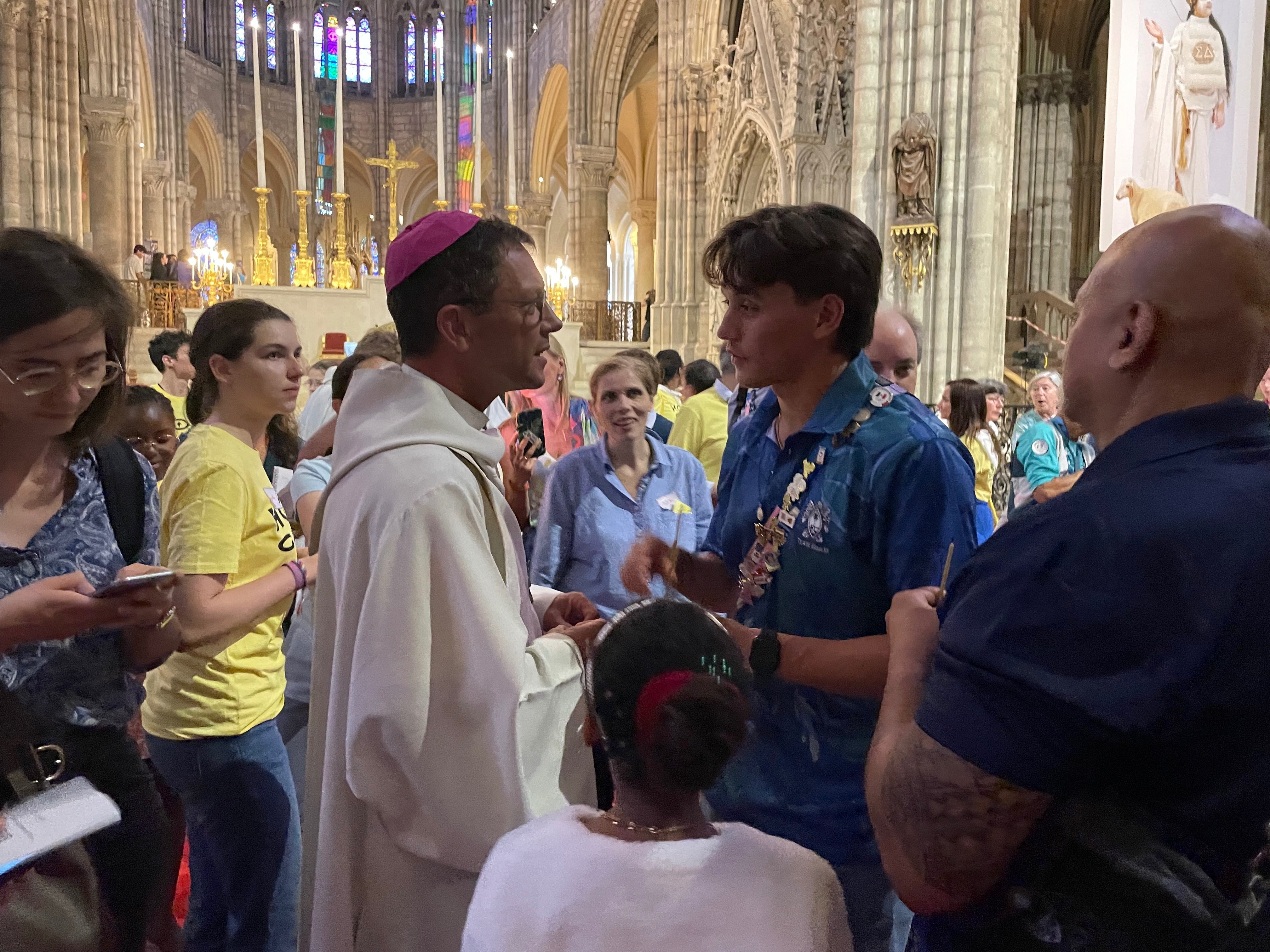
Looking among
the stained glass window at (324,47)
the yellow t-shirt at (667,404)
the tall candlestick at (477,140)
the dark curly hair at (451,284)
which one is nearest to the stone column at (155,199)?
the tall candlestick at (477,140)

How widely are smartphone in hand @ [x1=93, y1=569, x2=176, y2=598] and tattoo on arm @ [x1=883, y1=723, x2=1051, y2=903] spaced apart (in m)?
1.09

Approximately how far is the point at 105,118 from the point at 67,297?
65.2ft

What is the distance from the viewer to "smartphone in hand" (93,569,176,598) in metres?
1.42

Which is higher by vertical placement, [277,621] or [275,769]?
[277,621]

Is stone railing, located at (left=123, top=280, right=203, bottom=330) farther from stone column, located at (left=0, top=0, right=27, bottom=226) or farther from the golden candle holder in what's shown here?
stone column, located at (left=0, top=0, right=27, bottom=226)

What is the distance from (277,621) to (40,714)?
938mm

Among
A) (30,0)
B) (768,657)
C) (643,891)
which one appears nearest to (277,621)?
(768,657)

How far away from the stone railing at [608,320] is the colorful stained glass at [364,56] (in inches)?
765

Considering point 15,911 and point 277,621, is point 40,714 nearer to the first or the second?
point 15,911

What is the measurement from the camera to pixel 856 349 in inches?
68.7

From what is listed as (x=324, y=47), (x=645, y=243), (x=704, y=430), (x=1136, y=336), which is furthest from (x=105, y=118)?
(x=1136, y=336)

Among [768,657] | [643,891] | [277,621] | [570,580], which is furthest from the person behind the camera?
[570,580]

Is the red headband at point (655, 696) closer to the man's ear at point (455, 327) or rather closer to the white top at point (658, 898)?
the white top at point (658, 898)

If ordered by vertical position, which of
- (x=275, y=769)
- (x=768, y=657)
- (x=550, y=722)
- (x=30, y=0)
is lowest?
(x=275, y=769)
